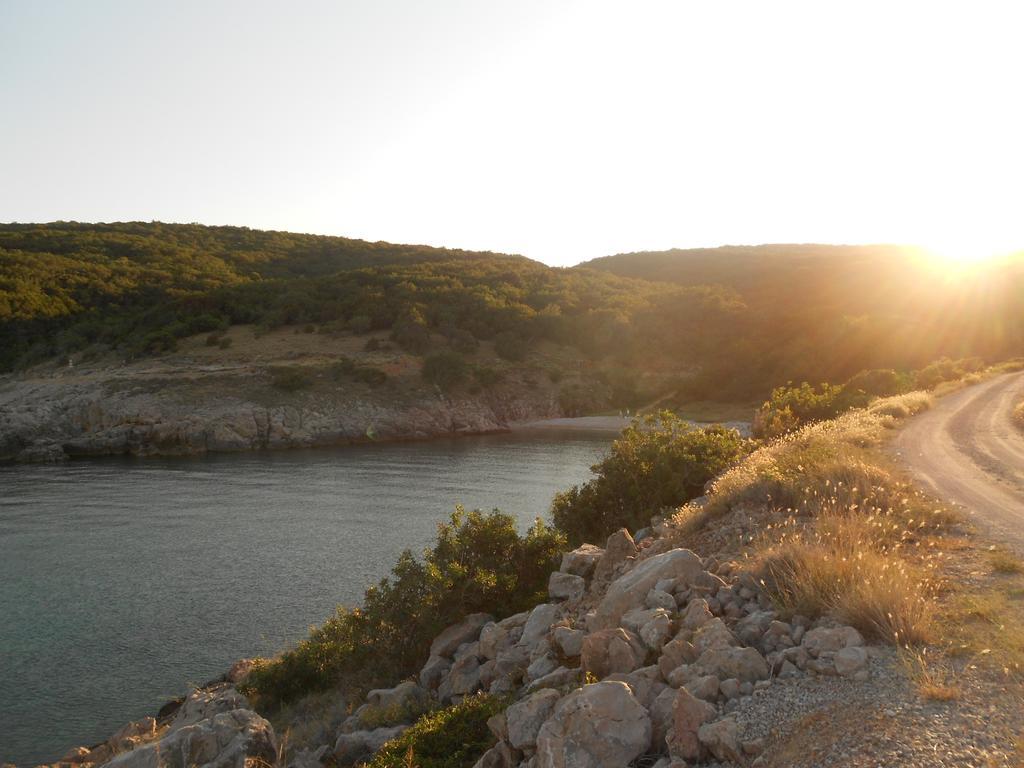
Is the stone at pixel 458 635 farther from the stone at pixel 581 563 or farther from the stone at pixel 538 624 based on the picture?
the stone at pixel 538 624

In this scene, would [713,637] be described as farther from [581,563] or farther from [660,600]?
[581,563]

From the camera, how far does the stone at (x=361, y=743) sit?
35.9 ft

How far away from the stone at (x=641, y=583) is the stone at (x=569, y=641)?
273 mm

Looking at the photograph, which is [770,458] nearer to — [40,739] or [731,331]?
[40,739]

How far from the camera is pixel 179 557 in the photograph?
87.7ft

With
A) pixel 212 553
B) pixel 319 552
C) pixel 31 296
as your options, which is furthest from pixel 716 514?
pixel 31 296

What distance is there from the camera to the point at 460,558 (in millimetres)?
16609

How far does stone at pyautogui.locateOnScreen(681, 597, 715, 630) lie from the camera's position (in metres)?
7.39

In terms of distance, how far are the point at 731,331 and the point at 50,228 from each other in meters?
103

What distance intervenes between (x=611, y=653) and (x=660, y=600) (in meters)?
1.12

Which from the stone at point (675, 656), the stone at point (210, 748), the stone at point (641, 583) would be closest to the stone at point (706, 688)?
the stone at point (675, 656)

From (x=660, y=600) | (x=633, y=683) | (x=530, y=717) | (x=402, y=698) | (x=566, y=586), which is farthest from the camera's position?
(x=566, y=586)

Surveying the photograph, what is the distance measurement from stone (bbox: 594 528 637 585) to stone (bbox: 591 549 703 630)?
3.41 metres

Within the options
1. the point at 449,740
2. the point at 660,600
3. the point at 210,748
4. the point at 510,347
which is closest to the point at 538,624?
the point at 449,740
